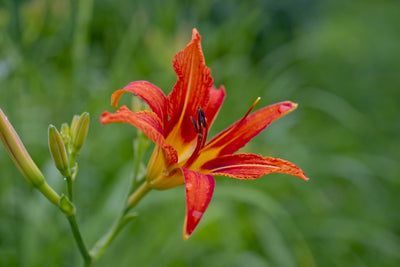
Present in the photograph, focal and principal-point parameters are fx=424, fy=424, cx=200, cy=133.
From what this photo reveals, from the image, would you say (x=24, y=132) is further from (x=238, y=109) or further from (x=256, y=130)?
(x=256, y=130)

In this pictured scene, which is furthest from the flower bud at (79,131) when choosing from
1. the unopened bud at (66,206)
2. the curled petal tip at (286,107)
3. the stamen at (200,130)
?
the curled petal tip at (286,107)

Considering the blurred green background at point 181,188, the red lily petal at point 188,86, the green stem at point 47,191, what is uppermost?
the red lily petal at point 188,86

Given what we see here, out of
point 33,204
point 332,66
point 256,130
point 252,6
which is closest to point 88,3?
point 33,204

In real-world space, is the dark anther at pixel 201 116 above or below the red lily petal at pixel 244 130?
above

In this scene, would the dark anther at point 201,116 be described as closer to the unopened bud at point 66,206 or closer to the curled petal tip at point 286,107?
the curled petal tip at point 286,107

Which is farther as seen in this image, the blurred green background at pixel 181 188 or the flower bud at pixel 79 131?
the blurred green background at pixel 181 188

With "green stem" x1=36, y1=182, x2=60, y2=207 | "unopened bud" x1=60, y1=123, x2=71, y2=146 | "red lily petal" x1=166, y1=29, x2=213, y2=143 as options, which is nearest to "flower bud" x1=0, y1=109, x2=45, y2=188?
"green stem" x1=36, y1=182, x2=60, y2=207

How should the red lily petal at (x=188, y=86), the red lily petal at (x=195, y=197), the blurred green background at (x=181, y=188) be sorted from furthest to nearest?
1. the blurred green background at (x=181, y=188)
2. the red lily petal at (x=188, y=86)
3. the red lily petal at (x=195, y=197)

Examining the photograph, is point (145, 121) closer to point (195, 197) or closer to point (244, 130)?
point (195, 197)
